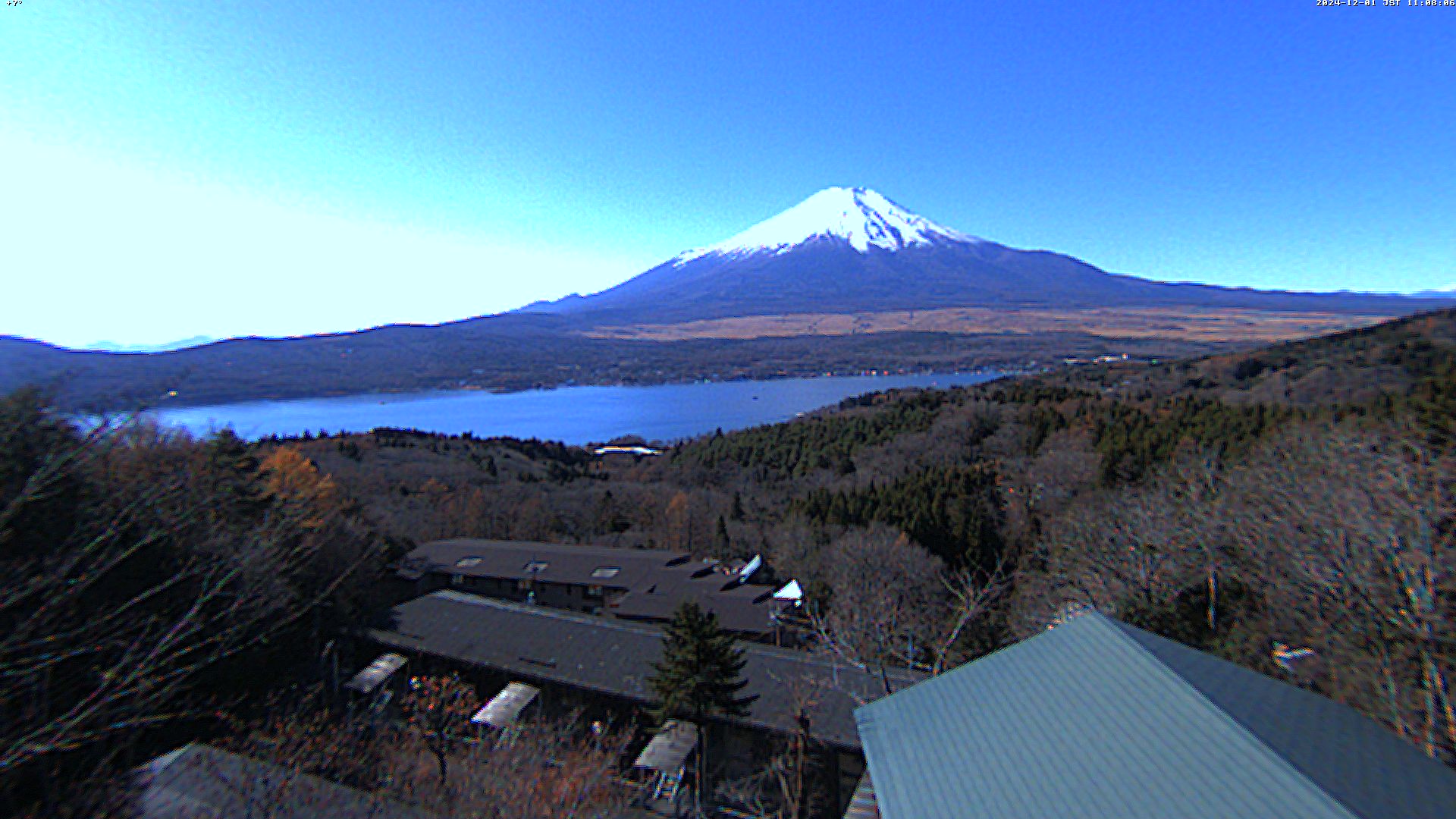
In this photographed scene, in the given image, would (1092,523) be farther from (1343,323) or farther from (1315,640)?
(1343,323)

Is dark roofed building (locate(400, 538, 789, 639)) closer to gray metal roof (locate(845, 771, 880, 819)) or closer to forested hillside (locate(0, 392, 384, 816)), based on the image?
gray metal roof (locate(845, 771, 880, 819))

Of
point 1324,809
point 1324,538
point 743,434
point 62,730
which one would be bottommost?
point 743,434

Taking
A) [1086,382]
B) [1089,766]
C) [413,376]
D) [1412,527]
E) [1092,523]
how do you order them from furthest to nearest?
[413,376] < [1086,382] < [1092,523] < [1412,527] < [1089,766]

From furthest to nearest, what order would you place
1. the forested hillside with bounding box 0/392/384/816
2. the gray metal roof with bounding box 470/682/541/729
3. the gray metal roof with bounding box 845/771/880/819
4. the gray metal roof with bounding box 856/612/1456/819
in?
the gray metal roof with bounding box 470/682/541/729
the gray metal roof with bounding box 845/771/880/819
the gray metal roof with bounding box 856/612/1456/819
the forested hillside with bounding box 0/392/384/816

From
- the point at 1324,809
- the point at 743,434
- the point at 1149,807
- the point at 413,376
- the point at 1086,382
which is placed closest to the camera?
the point at 1324,809

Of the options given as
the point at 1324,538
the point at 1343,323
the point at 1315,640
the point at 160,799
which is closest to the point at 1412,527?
the point at 1324,538

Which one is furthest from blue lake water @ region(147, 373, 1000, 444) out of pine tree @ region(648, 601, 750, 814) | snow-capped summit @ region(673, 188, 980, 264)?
snow-capped summit @ region(673, 188, 980, 264)

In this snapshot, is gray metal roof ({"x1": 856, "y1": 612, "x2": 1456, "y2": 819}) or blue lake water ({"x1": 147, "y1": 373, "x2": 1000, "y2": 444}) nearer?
gray metal roof ({"x1": 856, "y1": 612, "x2": 1456, "y2": 819})

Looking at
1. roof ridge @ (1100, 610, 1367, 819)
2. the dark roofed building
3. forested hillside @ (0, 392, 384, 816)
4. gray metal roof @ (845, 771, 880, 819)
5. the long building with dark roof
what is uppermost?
forested hillside @ (0, 392, 384, 816)

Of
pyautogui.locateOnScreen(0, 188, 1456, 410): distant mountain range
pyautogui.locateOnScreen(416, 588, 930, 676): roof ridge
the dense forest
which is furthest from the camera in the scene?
pyautogui.locateOnScreen(0, 188, 1456, 410): distant mountain range
